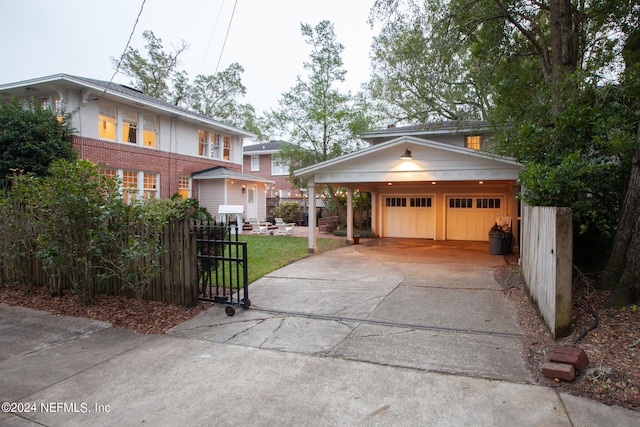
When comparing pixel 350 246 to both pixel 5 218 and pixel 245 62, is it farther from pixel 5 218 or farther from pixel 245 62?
pixel 245 62

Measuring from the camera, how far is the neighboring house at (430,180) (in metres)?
10.5

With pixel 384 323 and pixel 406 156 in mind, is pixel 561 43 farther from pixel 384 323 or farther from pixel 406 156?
pixel 384 323

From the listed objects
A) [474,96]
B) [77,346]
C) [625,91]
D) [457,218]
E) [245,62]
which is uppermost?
[245,62]

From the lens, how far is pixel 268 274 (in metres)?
8.68

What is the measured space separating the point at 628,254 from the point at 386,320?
129 inches

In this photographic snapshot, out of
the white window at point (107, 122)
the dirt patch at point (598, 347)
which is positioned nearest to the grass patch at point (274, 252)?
the dirt patch at point (598, 347)

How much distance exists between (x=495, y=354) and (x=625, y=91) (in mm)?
4801

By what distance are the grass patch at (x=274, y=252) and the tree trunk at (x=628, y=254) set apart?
619 cm

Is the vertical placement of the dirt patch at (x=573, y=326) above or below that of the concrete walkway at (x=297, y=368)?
above

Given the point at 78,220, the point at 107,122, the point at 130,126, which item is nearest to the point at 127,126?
the point at 130,126

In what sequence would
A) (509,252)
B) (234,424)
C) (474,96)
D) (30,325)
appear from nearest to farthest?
1. (234,424)
2. (30,325)
3. (509,252)
4. (474,96)

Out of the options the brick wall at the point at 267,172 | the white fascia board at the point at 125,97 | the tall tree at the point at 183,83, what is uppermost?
the tall tree at the point at 183,83

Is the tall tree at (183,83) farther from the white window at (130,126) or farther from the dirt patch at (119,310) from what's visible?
the dirt patch at (119,310)

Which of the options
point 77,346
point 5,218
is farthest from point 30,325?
point 5,218
